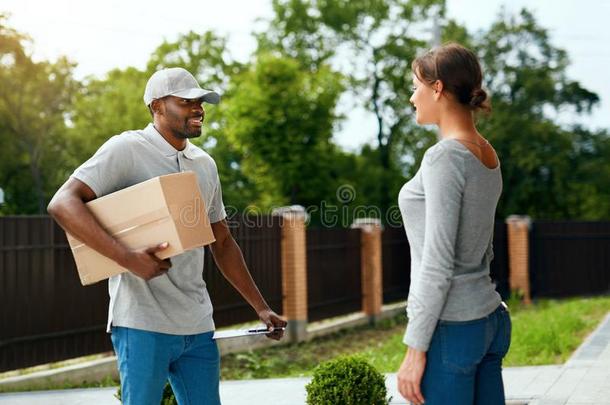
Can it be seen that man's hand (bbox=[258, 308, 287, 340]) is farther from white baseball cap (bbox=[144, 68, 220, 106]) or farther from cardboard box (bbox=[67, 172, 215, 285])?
white baseball cap (bbox=[144, 68, 220, 106])

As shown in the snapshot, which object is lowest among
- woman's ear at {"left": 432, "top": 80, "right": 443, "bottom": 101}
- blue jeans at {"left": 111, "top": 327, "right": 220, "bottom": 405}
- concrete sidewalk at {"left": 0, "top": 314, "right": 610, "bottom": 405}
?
concrete sidewalk at {"left": 0, "top": 314, "right": 610, "bottom": 405}

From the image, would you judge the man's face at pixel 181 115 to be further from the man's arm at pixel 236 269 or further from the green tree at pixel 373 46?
the green tree at pixel 373 46

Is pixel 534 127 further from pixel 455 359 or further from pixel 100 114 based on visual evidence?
pixel 455 359

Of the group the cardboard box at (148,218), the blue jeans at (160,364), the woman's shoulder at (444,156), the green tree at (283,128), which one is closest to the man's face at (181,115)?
the cardboard box at (148,218)

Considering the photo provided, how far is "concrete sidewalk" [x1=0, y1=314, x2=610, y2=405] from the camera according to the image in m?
7.23

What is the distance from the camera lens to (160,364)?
313cm

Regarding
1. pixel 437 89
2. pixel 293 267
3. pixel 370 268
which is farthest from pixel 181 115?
pixel 370 268

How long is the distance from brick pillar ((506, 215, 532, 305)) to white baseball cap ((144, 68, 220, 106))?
63.8ft

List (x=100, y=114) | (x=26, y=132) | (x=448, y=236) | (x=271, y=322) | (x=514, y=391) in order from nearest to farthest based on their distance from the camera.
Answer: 1. (x=448, y=236)
2. (x=271, y=322)
3. (x=514, y=391)
4. (x=26, y=132)
5. (x=100, y=114)

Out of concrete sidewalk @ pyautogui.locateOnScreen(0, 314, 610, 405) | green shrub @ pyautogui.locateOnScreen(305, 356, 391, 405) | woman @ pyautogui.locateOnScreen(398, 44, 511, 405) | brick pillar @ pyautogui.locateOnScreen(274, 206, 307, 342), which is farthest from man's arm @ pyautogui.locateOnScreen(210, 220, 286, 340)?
brick pillar @ pyautogui.locateOnScreen(274, 206, 307, 342)

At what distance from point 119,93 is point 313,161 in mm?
13987

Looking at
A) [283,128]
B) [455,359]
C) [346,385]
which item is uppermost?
[283,128]

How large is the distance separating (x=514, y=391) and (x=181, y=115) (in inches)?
A: 201

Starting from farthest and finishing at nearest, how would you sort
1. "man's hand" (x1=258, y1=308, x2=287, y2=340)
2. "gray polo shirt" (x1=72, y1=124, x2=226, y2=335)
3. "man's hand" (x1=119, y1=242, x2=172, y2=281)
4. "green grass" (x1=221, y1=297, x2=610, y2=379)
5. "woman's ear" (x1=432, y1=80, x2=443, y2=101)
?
"green grass" (x1=221, y1=297, x2=610, y2=379) < "man's hand" (x1=258, y1=308, x2=287, y2=340) < "gray polo shirt" (x1=72, y1=124, x2=226, y2=335) < "man's hand" (x1=119, y1=242, x2=172, y2=281) < "woman's ear" (x1=432, y1=80, x2=443, y2=101)
